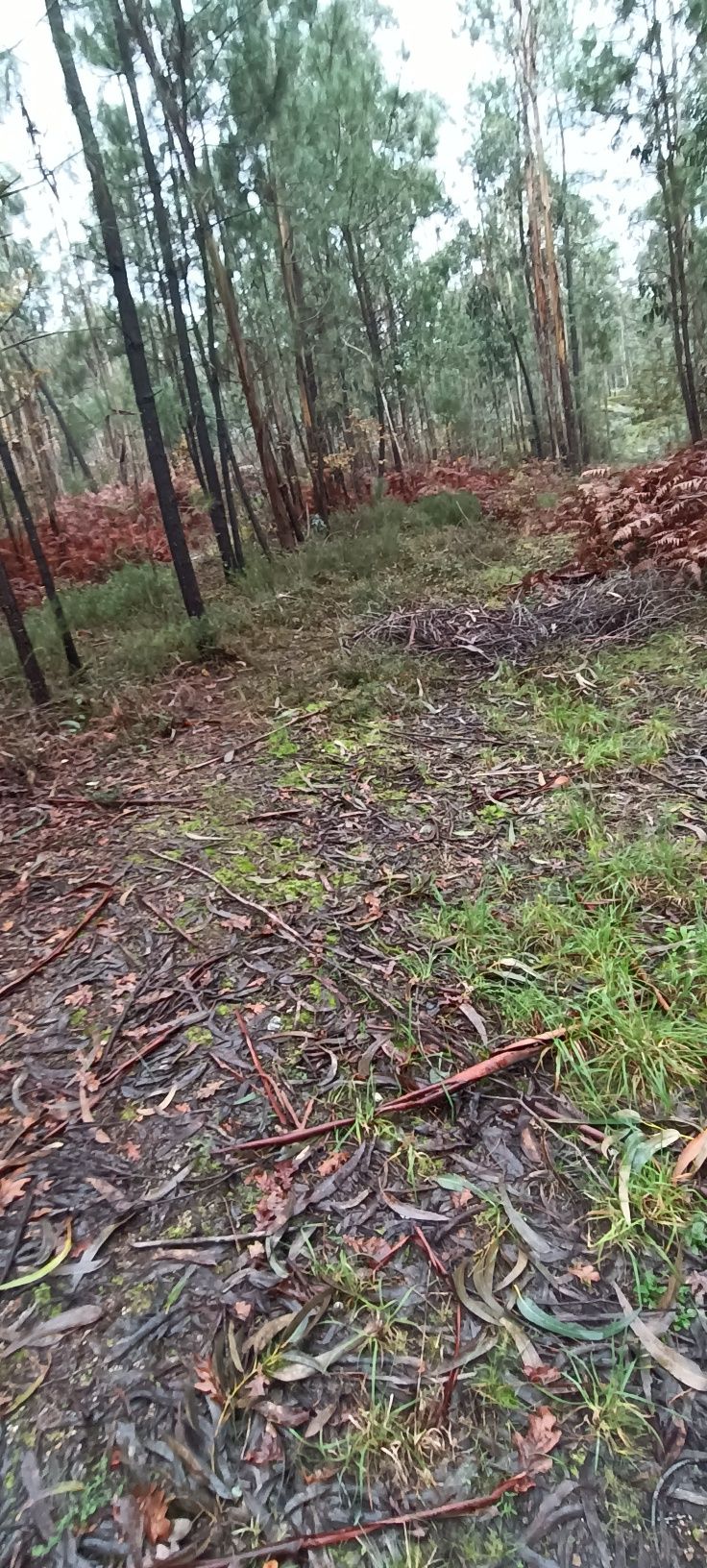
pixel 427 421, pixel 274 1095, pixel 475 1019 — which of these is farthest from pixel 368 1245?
pixel 427 421

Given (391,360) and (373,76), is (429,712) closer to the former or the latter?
(373,76)

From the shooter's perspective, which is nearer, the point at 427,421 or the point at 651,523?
the point at 651,523

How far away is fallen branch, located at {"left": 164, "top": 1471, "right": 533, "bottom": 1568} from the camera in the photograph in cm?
135

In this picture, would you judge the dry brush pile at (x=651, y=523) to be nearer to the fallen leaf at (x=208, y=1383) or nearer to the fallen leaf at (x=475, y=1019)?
the fallen leaf at (x=475, y=1019)

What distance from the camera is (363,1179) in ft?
6.70

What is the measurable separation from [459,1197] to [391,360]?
19849 millimetres

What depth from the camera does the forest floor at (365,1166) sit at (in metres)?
1.44

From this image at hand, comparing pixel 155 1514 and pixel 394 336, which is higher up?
pixel 394 336

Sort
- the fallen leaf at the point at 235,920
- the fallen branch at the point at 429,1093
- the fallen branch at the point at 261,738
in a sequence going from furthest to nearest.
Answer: the fallen branch at the point at 261,738 → the fallen leaf at the point at 235,920 → the fallen branch at the point at 429,1093

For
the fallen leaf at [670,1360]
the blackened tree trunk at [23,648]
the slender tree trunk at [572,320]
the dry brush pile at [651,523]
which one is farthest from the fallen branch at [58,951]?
the slender tree trunk at [572,320]

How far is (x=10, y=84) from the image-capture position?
5.96 m

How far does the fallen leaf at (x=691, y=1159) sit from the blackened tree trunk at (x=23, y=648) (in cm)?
570

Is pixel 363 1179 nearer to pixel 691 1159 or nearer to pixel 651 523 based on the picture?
pixel 691 1159

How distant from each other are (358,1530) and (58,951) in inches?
88.9
